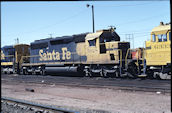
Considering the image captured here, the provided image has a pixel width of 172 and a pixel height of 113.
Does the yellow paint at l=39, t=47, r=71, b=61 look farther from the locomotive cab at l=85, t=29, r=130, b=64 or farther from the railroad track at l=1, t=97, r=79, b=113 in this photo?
the railroad track at l=1, t=97, r=79, b=113

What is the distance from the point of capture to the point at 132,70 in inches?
697

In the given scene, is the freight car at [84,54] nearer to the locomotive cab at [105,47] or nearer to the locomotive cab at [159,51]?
the locomotive cab at [105,47]

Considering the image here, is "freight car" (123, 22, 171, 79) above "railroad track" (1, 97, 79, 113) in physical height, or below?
above

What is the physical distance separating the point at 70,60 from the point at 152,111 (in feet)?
47.8

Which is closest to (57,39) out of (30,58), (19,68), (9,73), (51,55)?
(51,55)

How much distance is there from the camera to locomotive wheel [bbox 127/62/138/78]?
57.7 ft

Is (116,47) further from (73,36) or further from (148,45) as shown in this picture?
(73,36)

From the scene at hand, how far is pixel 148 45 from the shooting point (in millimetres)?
16391

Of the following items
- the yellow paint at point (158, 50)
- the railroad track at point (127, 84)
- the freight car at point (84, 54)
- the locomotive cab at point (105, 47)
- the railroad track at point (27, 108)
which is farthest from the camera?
the freight car at point (84, 54)

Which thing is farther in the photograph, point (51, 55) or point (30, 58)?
point (30, 58)

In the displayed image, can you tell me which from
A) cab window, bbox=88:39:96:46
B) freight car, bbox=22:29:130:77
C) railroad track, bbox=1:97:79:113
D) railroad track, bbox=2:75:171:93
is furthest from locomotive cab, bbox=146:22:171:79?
railroad track, bbox=1:97:79:113

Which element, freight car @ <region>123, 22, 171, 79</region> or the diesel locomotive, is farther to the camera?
the diesel locomotive

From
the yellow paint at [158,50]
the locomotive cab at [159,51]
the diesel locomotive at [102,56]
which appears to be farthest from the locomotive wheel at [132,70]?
the yellow paint at [158,50]

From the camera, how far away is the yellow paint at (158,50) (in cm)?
1523
